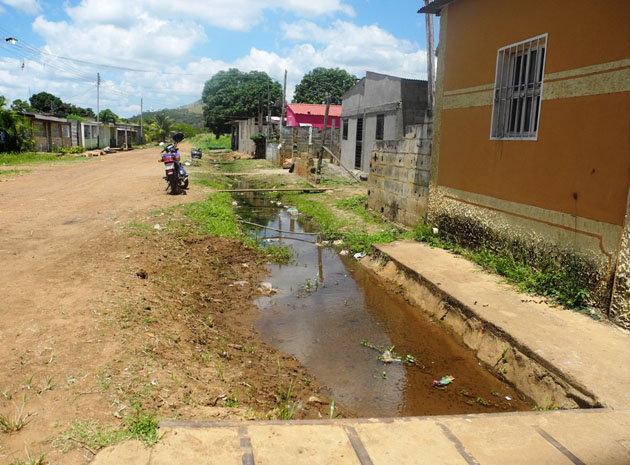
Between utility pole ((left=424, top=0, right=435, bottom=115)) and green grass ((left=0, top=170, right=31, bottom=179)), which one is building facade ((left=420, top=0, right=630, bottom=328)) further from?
green grass ((left=0, top=170, right=31, bottom=179))

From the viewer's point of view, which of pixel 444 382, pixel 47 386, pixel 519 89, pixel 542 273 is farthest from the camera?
pixel 519 89

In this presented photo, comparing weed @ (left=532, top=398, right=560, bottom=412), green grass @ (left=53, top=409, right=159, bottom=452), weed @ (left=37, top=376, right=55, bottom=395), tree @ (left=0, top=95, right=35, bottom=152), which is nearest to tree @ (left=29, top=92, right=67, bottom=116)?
tree @ (left=0, top=95, right=35, bottom=152)

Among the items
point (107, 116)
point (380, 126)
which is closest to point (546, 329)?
point (380, 126)

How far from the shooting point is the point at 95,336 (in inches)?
149

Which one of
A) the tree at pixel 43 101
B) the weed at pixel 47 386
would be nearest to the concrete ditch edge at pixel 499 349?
the weed at pixel 47 386

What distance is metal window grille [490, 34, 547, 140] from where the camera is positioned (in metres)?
6.15

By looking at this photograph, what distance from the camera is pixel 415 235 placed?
29.0 feet

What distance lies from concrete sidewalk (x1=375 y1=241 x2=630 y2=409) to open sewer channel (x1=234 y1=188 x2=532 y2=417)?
1.46ft

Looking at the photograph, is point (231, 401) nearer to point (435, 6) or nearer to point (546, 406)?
point (546, 406)

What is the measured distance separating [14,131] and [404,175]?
22205 mm

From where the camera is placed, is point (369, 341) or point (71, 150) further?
point (71, 150)

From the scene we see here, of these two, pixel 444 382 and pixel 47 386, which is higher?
pixel 47 386

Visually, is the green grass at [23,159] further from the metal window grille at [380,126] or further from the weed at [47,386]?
the weed at [47,386]

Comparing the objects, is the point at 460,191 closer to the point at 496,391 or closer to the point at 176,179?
the point at 496,391
